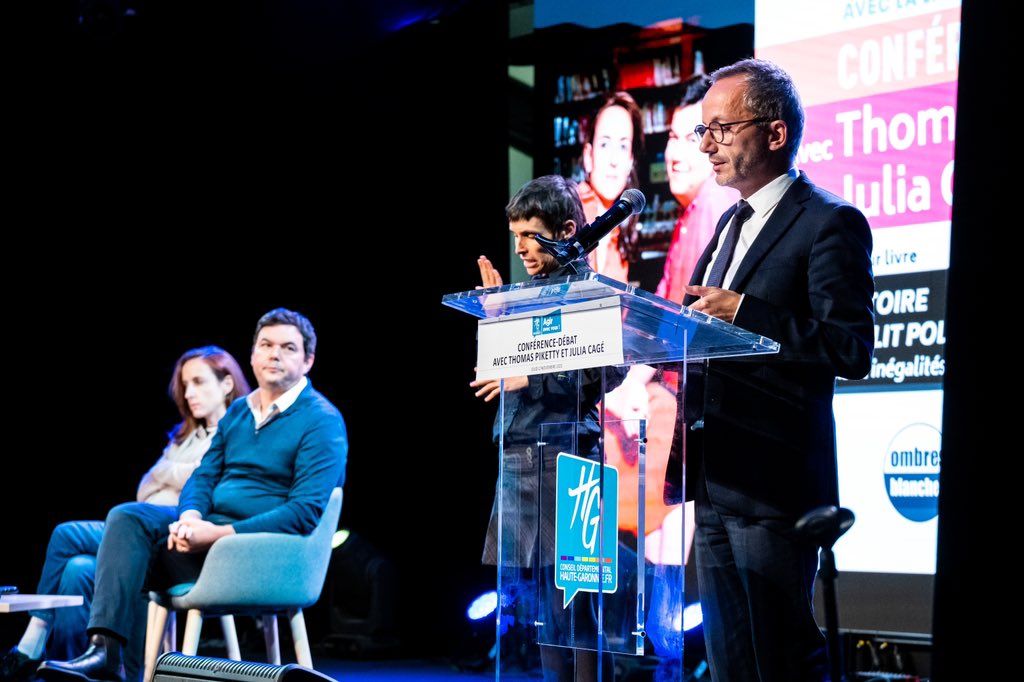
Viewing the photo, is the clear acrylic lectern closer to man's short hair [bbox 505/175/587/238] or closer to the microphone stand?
the microphone stand

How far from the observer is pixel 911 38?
414cm

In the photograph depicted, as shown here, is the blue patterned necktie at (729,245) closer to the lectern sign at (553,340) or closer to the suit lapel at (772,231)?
the suit lapel at (772,231)

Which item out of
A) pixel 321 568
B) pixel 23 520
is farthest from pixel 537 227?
pixel 23 520

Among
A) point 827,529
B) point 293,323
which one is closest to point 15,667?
point 293,323

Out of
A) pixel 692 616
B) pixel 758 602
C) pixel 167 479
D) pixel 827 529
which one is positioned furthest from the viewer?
pixel 167 479

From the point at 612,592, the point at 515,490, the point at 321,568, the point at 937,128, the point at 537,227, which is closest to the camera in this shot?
the point at 612,592

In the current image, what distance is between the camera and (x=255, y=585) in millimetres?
3559

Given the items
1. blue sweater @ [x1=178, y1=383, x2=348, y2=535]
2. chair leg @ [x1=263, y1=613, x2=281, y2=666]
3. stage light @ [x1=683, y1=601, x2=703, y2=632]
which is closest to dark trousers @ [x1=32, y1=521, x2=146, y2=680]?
blue sweater @ [x1=178, y1=383, x2=348, y2=535]

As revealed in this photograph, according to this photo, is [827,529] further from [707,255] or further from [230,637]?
[230,637]

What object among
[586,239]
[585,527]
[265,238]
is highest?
[265,238]

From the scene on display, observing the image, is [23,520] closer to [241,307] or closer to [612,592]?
[241,307]

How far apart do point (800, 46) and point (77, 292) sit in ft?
13.3

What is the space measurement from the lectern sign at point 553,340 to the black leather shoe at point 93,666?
2.11 meters

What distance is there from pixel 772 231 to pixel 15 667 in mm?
3090
